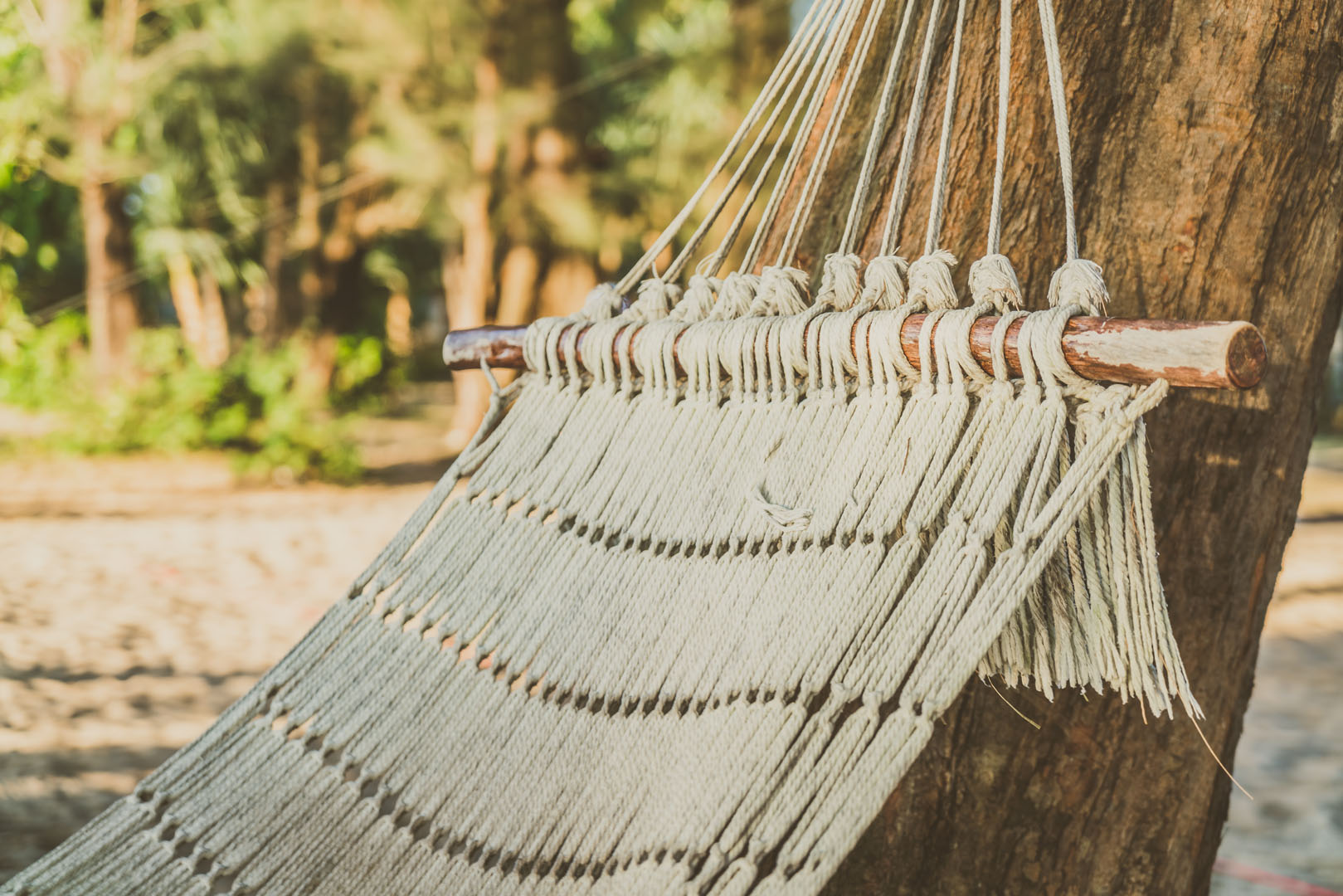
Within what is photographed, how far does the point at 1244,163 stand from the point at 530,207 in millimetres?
7332

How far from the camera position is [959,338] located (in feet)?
3.09

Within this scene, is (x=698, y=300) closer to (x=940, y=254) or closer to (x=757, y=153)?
(x=757, y=153)

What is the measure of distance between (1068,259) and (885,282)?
7.2 inches

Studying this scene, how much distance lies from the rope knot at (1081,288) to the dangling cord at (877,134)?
292 mm

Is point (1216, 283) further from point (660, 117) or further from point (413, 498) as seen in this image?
point (660, 117)

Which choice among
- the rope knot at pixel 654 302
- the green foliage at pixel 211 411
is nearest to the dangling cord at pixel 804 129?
the rope knot at pixel 654 302

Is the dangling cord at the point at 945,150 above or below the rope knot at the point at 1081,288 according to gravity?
above

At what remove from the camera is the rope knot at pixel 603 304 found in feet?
4.69

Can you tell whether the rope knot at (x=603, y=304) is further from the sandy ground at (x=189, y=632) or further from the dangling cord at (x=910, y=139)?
the sandy ground at (x=189, y=632)

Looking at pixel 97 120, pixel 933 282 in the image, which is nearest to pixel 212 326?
pixel 97 120

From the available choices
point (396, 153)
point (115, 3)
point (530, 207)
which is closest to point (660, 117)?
point (530, 207)

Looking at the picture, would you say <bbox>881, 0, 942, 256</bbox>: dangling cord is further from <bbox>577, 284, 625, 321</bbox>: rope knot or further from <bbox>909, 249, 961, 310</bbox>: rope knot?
<bbox>577, 284, 625, 321</bbox>: rope knot

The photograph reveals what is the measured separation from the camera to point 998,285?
0.97 meters

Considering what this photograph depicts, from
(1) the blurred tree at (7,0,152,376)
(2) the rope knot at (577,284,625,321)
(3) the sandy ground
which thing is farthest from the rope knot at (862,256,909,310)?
(1) the blurred tree at (7,0,152,376)
